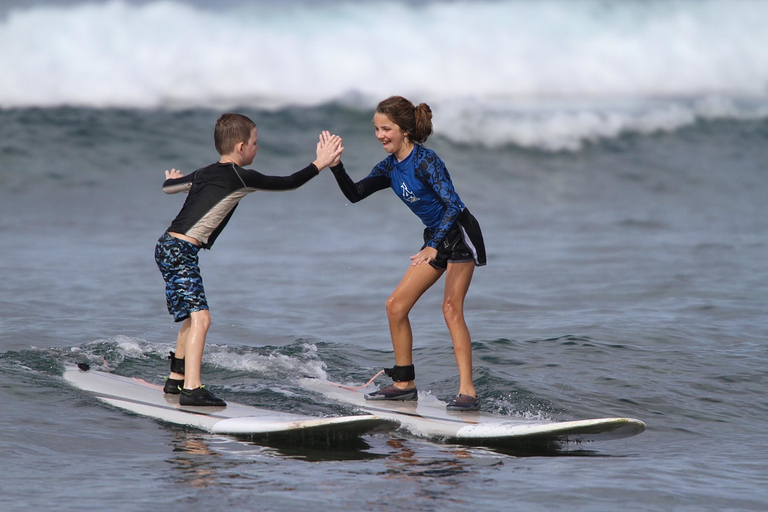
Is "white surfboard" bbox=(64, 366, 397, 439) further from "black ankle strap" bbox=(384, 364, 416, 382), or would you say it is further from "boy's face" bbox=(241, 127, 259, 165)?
"boy's face" bbox=(241, 127, 259, 165)

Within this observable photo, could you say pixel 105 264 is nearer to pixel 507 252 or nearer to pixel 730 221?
pixel 507 252

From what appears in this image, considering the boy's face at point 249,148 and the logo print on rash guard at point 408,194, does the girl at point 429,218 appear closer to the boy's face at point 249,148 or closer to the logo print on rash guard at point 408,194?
the logo print on rash guard at point 408,194

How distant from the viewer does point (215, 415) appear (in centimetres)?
503

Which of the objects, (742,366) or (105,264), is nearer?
(742,366)

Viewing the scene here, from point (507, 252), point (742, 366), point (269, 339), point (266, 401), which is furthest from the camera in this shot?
point (507, 252)

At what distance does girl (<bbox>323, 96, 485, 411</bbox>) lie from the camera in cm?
512

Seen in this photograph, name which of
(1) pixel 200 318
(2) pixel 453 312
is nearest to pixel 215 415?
(1) pixel 200 318

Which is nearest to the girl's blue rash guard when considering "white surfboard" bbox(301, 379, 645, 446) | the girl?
the girl

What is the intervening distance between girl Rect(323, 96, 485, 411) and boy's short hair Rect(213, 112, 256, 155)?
53 cm

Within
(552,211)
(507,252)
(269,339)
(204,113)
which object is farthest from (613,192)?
(269,339)

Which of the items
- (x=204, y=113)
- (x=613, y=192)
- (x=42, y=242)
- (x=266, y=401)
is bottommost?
(x=266, y=401)

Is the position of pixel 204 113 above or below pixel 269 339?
above

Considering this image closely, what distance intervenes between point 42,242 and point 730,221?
11855 mm

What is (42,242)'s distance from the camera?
12.6 meters
